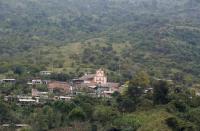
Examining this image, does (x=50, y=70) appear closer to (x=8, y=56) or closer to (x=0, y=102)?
(x=8, y=56)

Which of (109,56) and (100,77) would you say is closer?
(100,77)

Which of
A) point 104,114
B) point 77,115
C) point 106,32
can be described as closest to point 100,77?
point 77,115

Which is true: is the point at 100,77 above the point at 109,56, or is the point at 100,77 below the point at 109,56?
below

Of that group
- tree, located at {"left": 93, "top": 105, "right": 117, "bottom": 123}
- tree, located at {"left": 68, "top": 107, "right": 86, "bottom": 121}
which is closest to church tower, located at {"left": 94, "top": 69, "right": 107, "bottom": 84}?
tree, located at {"left": 93, "top": 105, "right": 117, "bottom": 123}

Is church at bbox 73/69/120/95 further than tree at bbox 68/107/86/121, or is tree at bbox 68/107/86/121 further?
church at bbox 73/69/120/95

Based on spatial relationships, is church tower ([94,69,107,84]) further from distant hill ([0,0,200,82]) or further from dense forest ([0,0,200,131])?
distant hill ([0,0,200,82])

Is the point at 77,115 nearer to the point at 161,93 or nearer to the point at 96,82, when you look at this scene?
the point at 161,93

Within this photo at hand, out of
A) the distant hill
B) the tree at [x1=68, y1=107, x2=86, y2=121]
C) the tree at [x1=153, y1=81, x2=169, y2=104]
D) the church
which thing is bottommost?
the tree at [x1=68, y1=107, x2=86, y2=121]

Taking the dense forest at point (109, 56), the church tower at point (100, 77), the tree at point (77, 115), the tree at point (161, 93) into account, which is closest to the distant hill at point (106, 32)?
the dense forest at point (109, 56)
